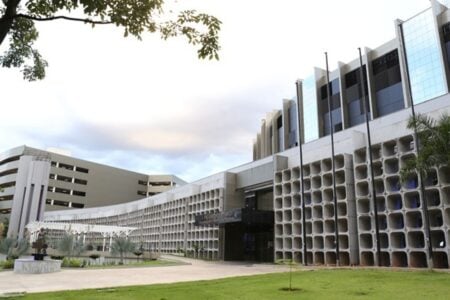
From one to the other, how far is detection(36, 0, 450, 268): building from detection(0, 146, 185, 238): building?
35724 millimetres

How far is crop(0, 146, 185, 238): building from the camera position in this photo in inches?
3310

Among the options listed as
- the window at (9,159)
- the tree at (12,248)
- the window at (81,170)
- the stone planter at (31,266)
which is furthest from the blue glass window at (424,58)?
the window at (9,159)

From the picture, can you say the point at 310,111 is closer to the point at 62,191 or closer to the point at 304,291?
the point at 304,291

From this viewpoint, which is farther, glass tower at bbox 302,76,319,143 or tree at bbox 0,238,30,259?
glass tower at bbox 302,76,319,143

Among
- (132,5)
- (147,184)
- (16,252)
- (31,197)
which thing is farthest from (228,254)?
(147,184)

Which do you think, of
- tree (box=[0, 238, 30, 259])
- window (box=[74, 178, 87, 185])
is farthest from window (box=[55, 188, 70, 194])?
tree (box=[0, 238, 30, 259])

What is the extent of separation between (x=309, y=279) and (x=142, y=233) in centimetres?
4740

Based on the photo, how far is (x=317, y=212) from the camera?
101ft

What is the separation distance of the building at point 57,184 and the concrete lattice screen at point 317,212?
6648 cm

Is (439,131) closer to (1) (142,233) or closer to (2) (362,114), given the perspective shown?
(2) (362,114)

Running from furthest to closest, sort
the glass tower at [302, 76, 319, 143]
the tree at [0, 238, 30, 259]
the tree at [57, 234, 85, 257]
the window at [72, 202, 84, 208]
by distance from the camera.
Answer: the window at [72, 202, 84, 208], the glass tower at [302, 76, 319, 143], the tree at [57, 234, 85, 257], the tree at [0, 238, 30, 259]

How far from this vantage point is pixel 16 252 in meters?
35.8

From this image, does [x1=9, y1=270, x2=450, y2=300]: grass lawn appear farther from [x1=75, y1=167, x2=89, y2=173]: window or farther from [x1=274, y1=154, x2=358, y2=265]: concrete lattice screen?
[x1=75, y1=167, x2=89, y2=173]: window

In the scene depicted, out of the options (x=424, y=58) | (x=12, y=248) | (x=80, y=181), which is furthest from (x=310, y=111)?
(x=80, y=181)
